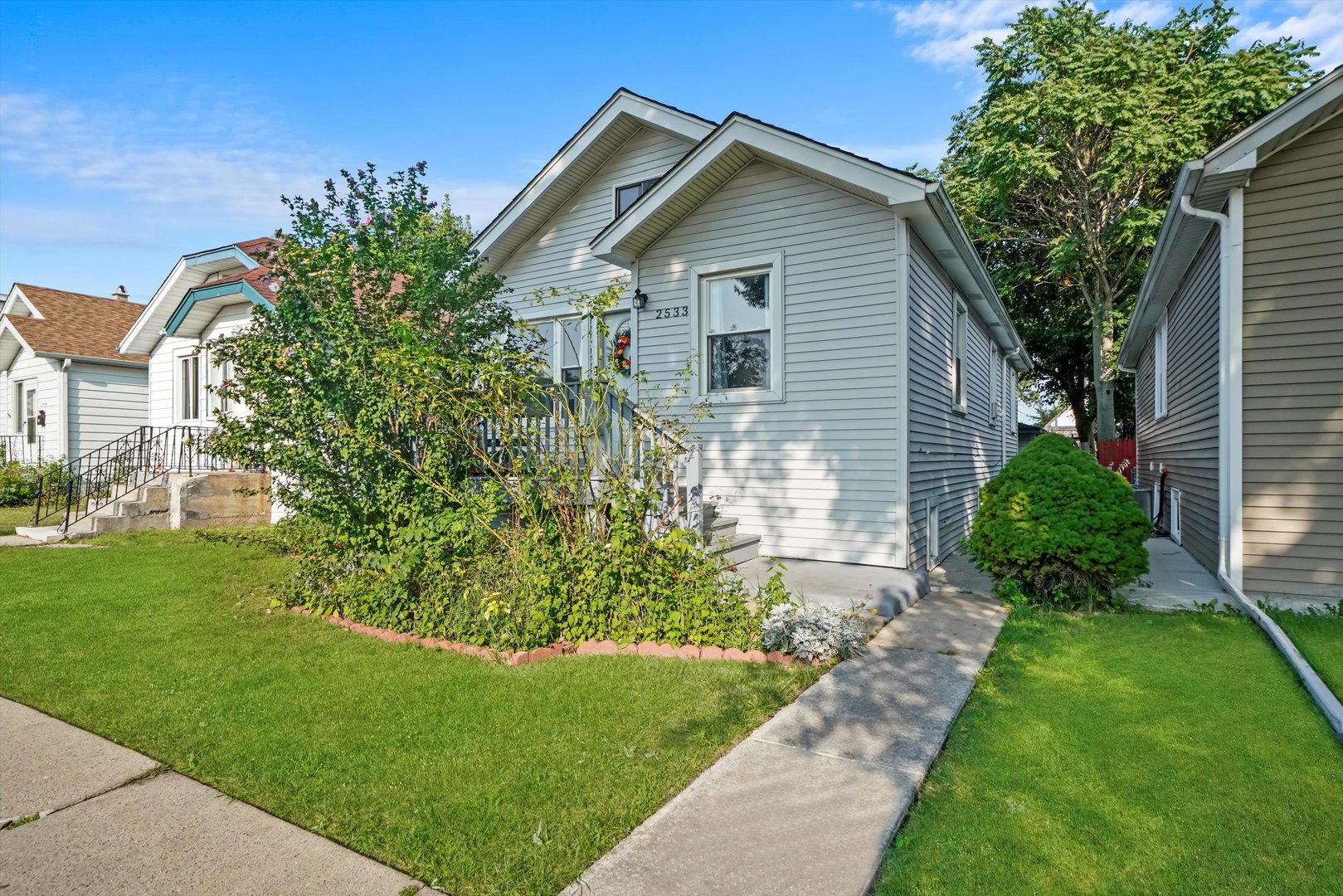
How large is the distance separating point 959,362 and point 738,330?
13.8 feet

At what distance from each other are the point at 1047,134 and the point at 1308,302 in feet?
47.4

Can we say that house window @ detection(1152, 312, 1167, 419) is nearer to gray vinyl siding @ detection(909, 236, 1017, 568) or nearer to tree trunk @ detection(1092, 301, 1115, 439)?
gray vinyl siding @ detection(909, 236, 1017, 568)

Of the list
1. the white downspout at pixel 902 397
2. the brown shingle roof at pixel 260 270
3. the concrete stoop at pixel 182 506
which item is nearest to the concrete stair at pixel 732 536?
the white downspout at pixel 902 397

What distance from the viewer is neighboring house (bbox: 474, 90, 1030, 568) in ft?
23.6

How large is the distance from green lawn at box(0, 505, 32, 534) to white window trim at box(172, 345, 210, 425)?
3042 mm

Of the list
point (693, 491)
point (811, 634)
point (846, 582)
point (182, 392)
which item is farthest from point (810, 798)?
point (182, 392)

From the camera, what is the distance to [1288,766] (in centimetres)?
304

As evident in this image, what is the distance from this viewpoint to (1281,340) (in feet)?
19.8

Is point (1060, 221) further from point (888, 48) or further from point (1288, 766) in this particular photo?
point (1288, 766)

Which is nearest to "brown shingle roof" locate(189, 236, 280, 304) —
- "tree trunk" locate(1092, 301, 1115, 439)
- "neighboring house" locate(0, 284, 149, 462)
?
"neighboring house" locate(0, 284, 149, 462)

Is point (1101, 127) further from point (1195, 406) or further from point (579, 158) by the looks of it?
point (579, 158)

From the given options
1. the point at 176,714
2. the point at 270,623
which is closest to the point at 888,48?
the point at 270,623

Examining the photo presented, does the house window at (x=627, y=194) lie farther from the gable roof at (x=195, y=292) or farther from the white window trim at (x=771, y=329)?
the gable roof at (x=195, y=292)

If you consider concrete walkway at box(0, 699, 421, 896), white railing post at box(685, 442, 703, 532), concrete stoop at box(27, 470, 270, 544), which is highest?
white railing post at box(685, 442, 703, 532)
